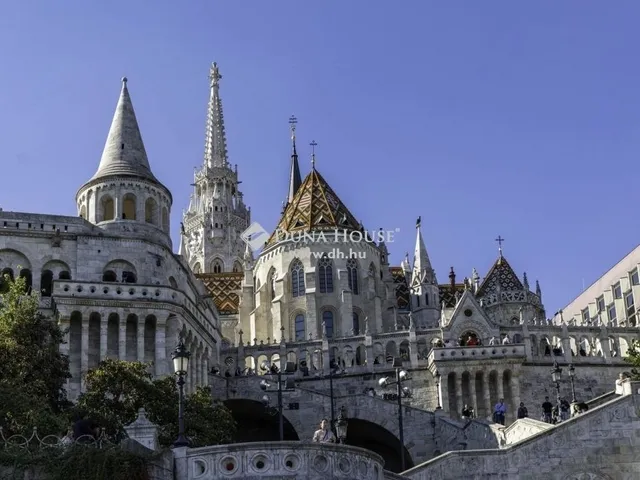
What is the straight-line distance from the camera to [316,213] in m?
69.6

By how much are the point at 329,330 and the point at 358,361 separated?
9323 mm

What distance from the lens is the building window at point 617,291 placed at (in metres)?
74.8

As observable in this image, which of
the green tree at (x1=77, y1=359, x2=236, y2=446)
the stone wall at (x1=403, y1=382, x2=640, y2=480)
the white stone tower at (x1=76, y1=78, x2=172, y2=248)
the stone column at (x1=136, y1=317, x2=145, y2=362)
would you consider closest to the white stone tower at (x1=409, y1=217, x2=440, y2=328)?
the white stone tower at (x1=76, y1=78, x2=172, y2=248)

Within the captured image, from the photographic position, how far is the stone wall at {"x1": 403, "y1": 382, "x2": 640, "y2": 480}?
99.6 feet

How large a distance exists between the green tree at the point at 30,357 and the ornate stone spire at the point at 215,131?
232 feet

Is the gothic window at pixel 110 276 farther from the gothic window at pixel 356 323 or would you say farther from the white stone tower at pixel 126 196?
the gothic window at pixel 356 323

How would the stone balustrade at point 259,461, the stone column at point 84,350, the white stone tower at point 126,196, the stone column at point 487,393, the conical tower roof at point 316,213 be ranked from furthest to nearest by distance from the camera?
1. the conical tower roof at point 316,213
2. the white stone tower at point 126,196
3. the stone column at point 487,393
4. the stone column at point 84,350
5. the stone balustrade at point 259,461

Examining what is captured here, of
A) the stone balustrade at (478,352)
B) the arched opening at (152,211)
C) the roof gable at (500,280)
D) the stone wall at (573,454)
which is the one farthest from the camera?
the roof gable at (500,280)

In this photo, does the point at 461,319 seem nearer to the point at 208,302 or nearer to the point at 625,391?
the point at 208,302

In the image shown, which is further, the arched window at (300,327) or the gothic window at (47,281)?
the arched window at (300,327)

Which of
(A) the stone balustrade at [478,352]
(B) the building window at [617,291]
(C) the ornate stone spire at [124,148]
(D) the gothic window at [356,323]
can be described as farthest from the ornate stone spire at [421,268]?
(C) the ornate stone spire at [124,148]

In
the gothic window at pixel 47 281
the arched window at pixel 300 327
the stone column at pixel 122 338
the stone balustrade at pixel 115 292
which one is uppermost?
the arched window at pixel 300 327

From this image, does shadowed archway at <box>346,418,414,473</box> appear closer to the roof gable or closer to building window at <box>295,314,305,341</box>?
building window at <box>295,314,305,341</box>

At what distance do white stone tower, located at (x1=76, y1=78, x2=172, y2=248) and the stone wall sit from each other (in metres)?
24.6
